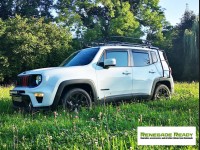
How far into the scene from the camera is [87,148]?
13.9 ft

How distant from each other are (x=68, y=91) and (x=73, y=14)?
94.3 feet

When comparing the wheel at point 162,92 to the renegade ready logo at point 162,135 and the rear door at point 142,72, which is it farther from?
the renegade ready logo at point 162,135

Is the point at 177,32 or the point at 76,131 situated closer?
the point at 76,131

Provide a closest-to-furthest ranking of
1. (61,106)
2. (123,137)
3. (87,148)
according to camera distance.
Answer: (87,148), (123,137), (61,106)

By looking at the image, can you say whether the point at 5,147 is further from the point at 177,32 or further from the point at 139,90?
the point at 177,32

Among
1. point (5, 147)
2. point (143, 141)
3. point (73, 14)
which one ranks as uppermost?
point (73, 14)

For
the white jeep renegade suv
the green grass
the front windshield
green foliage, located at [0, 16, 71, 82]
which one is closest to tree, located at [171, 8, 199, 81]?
green foliage, located at [0, 16, 71, 82]

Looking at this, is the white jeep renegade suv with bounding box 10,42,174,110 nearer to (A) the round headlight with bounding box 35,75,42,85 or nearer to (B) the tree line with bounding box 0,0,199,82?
(A) the round headlight with bounding box 35,75,42,85

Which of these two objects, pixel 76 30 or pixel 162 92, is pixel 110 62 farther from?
pixel 76 30

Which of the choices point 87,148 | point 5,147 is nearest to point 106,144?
point 87,148

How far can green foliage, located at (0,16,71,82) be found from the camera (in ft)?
76.0

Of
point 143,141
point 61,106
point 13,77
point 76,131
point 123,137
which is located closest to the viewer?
point 143,141

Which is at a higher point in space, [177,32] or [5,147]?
[177,32]

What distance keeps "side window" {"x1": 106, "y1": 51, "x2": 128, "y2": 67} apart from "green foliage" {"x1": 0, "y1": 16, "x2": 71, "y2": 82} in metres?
15.8
